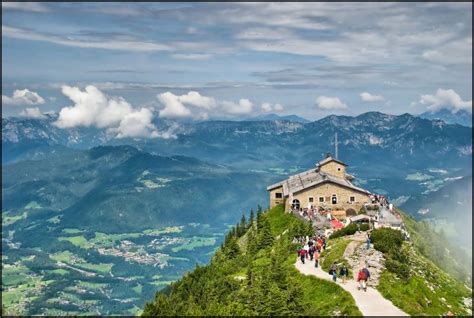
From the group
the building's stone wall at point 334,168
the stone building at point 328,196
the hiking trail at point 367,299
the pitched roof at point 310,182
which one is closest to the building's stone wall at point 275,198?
the pitched roof at point 310,182

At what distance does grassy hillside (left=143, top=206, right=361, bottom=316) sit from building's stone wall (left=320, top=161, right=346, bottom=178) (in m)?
31.5

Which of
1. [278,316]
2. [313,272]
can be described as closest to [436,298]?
[313,272]

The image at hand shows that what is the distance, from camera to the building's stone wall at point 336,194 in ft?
349

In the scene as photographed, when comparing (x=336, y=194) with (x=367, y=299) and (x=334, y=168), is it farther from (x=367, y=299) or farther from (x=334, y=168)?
(x=367, y=299)

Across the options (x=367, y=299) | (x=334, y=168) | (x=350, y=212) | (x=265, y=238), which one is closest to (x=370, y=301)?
(x=367, y=299)

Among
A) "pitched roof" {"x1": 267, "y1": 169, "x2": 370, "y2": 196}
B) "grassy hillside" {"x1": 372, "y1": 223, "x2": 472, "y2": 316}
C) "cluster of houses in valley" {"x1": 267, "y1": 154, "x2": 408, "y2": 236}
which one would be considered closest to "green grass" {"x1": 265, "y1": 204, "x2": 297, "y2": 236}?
"cluster of houses in valley" {"x1": 267, "y1": 154, "x2": 408, "y2": 236}

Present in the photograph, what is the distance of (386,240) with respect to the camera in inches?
2660

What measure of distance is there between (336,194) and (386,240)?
3925 cm

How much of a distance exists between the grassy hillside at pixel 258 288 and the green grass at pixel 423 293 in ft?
14.3

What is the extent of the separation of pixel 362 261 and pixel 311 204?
1827 inches

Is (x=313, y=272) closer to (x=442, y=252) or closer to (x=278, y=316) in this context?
(x=278, y=316)

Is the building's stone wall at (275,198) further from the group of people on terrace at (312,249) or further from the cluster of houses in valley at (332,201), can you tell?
the group of people on terrace at (312,249)

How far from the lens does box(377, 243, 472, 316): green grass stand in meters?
48.4

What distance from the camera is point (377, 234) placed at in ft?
227
